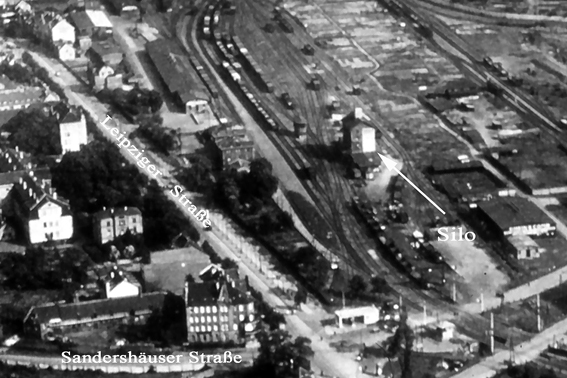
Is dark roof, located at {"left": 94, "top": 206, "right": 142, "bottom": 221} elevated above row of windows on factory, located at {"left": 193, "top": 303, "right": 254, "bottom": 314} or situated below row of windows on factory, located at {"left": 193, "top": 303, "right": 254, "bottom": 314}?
above

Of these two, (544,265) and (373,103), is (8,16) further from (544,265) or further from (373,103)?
(544,265)

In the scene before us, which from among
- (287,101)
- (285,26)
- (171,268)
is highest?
(285,26)

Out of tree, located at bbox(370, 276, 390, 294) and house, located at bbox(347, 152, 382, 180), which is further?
house, located at bbox(347, 152, 382, 180)

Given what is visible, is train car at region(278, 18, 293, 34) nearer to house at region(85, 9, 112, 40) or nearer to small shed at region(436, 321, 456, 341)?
house at region(85, 9, 112, 40)

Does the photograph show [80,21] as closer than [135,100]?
No

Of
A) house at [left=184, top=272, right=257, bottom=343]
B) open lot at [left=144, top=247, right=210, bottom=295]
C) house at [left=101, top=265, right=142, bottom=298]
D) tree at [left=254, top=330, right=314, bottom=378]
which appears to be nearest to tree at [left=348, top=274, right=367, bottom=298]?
tree at [left=254, top=330, right=314, bottom=378]

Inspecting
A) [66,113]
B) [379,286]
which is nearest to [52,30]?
[66,113]

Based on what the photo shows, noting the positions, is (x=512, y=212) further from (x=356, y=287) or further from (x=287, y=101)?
(x=287, y=101)

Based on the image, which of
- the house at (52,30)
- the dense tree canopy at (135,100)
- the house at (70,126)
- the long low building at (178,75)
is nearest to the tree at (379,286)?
the long low building at (178,75)
